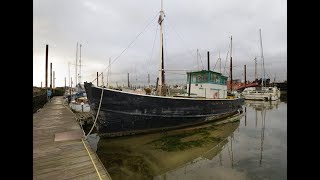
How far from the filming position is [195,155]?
8.76 meters

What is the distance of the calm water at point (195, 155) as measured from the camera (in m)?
6.95

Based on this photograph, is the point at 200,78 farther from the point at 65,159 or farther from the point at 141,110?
the point at 65,159

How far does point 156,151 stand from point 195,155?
188 cm

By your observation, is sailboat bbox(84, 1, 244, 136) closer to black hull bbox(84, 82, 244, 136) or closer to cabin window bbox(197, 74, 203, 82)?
black hull bbox(84, 82, 244, 136)

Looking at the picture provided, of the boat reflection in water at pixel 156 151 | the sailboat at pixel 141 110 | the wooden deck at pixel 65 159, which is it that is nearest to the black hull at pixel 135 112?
the sailboat at pixel 141 110

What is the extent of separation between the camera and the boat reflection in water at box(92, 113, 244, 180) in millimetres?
7215

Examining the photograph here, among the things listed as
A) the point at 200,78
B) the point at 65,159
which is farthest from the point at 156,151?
the point at 200,78

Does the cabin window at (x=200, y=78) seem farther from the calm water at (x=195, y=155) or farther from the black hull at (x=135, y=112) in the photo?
the calm water at (x=195, y=155)

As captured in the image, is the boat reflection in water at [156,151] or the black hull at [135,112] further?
the black hull at [135,112]
